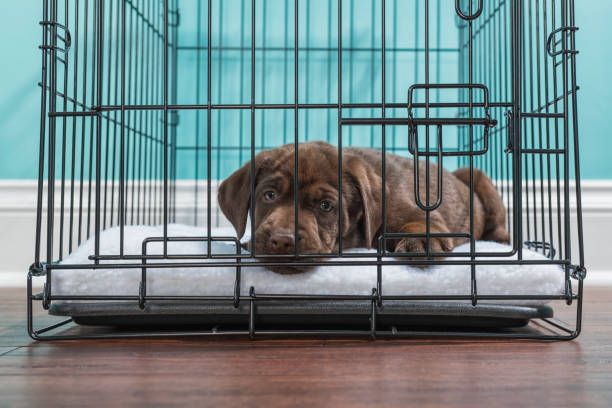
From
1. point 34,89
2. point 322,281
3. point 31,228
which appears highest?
point 34,89

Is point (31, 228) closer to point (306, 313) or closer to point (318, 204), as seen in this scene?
point (318, 204)

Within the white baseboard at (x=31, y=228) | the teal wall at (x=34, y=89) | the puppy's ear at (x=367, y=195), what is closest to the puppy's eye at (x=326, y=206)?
the puppy's ear at (x=367, y=195)

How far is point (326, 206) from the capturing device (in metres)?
1.62

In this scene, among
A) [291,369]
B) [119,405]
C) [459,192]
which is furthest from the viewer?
[459,192]

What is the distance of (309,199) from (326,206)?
0.05 m

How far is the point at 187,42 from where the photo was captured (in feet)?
10.5

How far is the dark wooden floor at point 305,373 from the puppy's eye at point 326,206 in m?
0.42

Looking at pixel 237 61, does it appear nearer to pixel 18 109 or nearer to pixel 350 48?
pixel 350 48

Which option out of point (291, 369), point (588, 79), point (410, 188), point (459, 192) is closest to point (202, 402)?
point (291, 369)

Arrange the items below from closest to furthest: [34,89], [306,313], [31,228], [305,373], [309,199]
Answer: [305,373]
[306,313]
[309,199]
[31,228]
[34,89]

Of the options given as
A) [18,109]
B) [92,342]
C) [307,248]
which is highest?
[18,109]

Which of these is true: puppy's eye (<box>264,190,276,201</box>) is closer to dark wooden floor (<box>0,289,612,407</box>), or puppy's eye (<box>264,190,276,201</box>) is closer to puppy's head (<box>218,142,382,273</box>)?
puppy's head (<box>218,142,382,273</box>)

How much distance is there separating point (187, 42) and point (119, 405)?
267cm

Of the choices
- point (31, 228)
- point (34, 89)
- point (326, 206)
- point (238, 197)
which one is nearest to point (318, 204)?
point (326, 206)
